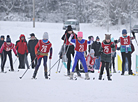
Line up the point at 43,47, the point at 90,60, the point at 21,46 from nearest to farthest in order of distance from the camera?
1. the point at 43,47
2. the point at 90,60
3. the point at 21,46

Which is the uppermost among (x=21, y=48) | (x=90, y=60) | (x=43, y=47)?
(x=43, y=47)

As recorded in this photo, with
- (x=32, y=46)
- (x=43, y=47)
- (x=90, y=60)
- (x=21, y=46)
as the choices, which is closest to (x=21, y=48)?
(x=21, y=46)

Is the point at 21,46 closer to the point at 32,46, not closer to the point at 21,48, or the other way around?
the point at 21,48

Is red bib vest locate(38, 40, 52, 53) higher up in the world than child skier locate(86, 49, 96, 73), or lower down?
higher up

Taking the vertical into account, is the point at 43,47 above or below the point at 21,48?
above

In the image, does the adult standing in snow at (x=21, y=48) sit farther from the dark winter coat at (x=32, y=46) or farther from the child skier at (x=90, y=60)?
the child skier at (x=90, y=60)

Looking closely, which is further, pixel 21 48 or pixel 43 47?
pixel 21 48

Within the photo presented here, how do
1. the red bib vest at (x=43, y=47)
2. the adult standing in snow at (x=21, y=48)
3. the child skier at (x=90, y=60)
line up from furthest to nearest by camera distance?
the adult standing in snow at (x=21, y=48) < the child skier at (x=90, y=60) < the red bib vest at (x=43, y=47)

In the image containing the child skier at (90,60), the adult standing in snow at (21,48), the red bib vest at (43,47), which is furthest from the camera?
the adult standing in snow at (21,48)

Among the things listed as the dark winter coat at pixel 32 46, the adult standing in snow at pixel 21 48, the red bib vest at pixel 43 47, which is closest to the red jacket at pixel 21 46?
the adult standing in snow at pixel 21 48

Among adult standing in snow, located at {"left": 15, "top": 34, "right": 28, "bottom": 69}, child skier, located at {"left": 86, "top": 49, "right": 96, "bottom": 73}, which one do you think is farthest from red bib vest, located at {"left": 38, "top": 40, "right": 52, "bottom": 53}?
adult standing in snow, located at {"left": 15, "top": 34, "right": 28, "bottom": 69}

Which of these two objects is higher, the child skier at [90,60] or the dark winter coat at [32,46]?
the dark winter coat at [32,46]

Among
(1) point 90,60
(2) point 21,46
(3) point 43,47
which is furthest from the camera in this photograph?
(2) point 21,46

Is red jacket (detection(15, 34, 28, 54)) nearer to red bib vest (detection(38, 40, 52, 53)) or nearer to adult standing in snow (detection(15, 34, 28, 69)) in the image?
adult standing in snow (detection(15, 34, 28, 69))
